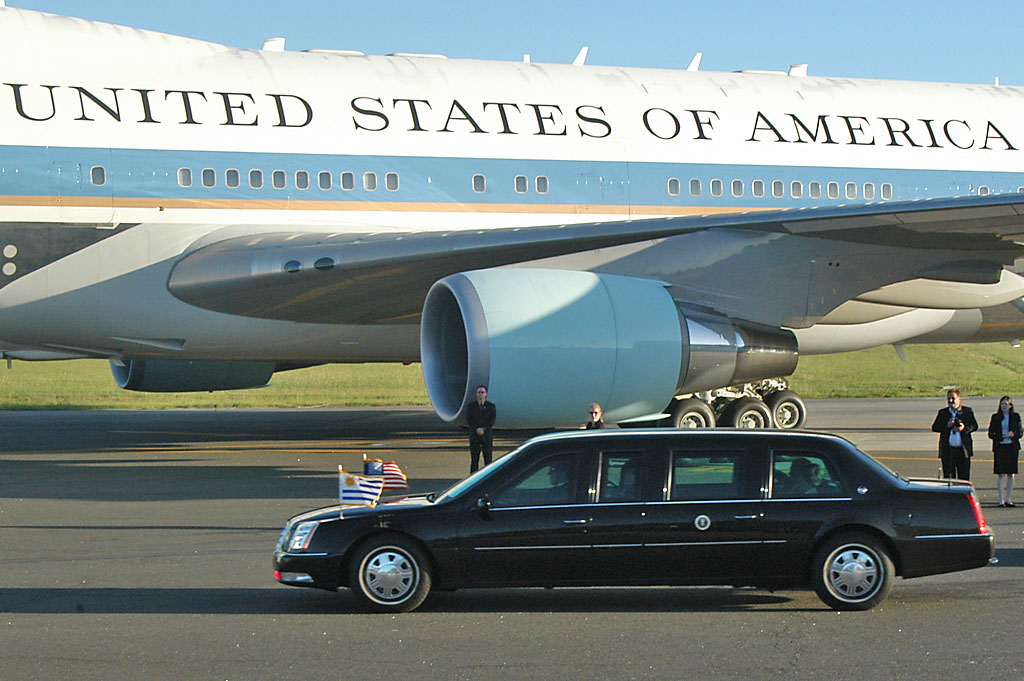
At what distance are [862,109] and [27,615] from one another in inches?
631

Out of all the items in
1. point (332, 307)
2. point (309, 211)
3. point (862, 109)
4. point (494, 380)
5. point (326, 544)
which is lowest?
point (326, 544)

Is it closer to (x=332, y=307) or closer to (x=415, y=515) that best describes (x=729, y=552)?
(x=415, y=515)

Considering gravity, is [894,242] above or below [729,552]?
above

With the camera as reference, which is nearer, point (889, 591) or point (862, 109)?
point (889, 591)

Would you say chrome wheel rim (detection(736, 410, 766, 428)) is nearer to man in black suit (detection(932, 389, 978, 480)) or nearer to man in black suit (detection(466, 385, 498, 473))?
man in black suit (detection(932, 389, 978, 480))

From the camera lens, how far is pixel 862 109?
66.4ft

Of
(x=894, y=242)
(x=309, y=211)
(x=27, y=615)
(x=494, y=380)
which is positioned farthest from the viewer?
(x=309, y=211)

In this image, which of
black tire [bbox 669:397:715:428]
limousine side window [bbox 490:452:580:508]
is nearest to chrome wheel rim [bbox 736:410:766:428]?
black tire [bbox 669:397:715:428]

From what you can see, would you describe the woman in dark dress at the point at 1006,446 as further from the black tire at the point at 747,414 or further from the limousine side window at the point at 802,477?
the black tire at the point at 747,414

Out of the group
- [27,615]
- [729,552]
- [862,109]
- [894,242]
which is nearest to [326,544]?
[27,615]

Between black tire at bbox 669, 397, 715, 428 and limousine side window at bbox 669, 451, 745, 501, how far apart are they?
949 cm

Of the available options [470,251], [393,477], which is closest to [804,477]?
[393,477]

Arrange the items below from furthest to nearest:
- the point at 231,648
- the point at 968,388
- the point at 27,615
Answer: the point at 968,388 < the point at 27,615 < the point at 231,648

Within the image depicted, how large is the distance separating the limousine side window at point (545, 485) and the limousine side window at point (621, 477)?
7.4 inches
